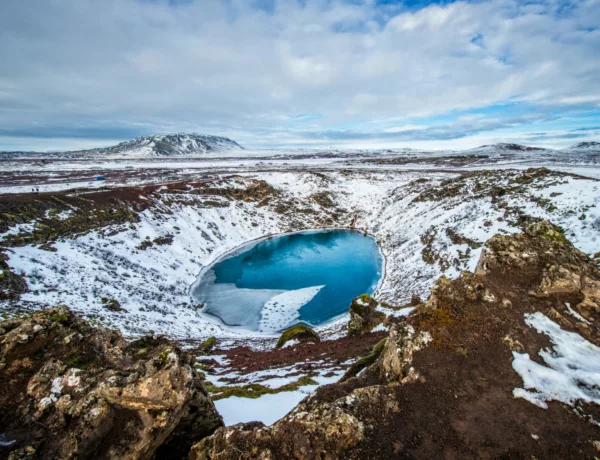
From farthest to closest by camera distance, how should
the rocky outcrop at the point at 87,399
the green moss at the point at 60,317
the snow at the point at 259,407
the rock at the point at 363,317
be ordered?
the rock at the point at 363,317 < the snow at the point at 259,407 < the green moss at the point at 60,317 < the rocky outcrop at the point at 87,399

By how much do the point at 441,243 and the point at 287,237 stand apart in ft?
99.8

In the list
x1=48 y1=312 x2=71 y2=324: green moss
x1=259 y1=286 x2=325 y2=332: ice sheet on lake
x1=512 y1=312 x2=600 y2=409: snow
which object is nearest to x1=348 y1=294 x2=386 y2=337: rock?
x1=259 y1=286 x2=325 y2=332: ice sheet on lake

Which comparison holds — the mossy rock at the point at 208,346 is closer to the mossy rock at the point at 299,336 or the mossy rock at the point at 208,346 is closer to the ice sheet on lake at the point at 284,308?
the mossy rock at the point at 299,336

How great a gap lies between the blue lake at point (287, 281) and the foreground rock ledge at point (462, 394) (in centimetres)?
2067

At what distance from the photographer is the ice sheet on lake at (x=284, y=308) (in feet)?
96.4

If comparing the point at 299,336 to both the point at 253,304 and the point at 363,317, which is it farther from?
the point at 253,304

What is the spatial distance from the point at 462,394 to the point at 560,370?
328cm

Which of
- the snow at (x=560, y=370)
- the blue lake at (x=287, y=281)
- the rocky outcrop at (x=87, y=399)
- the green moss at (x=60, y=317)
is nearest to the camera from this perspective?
the rocky outcrop at (x=87, y=399)

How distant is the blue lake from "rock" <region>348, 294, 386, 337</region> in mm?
8279

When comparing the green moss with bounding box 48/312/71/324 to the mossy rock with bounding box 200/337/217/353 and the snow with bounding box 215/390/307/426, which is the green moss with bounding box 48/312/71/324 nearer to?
the snow with bounding box 215/390/307/426

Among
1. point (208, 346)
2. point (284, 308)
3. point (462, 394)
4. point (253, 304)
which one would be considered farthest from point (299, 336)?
point (462, 394)

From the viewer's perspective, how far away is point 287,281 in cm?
3950

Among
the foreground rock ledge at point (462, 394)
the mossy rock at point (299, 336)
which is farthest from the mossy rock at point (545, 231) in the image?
the mossy rock at point (299, 336)

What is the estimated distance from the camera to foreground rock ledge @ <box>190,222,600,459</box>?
6.62 m
